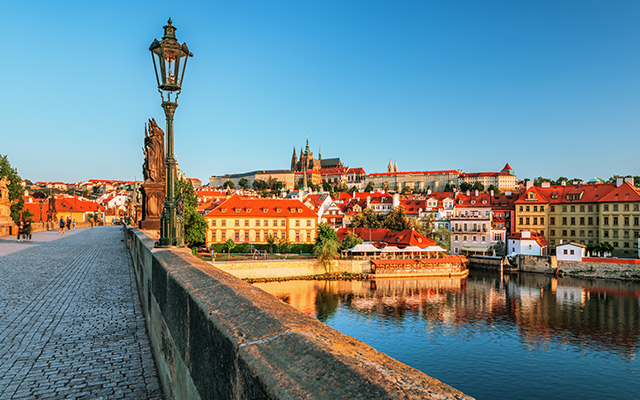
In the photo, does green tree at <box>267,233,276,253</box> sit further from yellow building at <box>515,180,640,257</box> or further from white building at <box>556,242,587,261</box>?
yellow building at <box>515,180,640,257</box>

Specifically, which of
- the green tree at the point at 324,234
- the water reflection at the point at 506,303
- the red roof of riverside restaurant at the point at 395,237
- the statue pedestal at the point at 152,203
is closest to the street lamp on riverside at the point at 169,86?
the statue pedestal at the point at 152,203

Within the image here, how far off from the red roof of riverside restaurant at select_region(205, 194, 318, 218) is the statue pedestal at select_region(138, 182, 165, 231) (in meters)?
40.3

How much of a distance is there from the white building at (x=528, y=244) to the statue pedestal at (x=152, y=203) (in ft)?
188

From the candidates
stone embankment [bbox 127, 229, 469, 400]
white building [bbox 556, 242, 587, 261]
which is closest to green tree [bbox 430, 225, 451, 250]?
white building [bbox 556, 242, 587, 261]

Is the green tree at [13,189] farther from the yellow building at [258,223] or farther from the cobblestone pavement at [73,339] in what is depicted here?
the cobblestone pavement at [73,339]

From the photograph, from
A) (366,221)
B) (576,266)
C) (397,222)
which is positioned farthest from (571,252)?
(366,221)

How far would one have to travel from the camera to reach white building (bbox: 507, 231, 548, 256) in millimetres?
63969

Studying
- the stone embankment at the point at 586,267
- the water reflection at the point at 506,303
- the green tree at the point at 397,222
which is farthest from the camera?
the green tree at the point at 397,222

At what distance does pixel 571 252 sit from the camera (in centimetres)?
6034

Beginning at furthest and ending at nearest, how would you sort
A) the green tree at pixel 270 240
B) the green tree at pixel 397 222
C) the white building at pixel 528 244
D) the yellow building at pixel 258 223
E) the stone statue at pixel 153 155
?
the green tree at pixel 397 222, the white building at pixel 528 244, the yellow building at pixel 258 223, the green tree at pixel 270 240, the stone statue at pixel 153 155

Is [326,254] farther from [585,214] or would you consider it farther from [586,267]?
[585,214]

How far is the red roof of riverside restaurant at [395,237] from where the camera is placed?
60.6m

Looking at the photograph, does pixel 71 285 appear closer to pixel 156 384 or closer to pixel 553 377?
pixel 156 384

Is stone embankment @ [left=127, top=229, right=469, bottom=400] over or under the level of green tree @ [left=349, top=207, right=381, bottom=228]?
over
